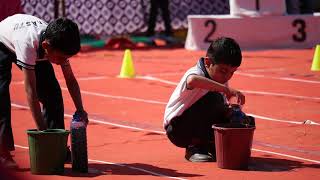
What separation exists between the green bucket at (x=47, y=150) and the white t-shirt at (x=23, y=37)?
535 millimetres

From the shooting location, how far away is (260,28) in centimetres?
1845

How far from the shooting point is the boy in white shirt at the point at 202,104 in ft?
22.3

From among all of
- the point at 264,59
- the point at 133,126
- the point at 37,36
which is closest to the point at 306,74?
the point at 264,59

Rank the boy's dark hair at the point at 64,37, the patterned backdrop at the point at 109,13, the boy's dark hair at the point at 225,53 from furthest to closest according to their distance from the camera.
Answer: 1. the patterned backdrop at the point at 109,13
2. the boy's dark hair at the point at 225,53
3. the boy's dark hair at the point at 64,37

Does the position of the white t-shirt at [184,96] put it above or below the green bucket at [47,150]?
above

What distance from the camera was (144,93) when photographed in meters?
12.2

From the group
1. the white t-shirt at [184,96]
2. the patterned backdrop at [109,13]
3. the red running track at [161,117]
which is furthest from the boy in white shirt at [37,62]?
the patterned backdrop at [109,13]

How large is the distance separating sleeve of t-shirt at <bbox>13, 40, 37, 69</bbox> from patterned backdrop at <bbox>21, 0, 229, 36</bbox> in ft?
45.7

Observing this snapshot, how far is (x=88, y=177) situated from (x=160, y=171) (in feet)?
2.07

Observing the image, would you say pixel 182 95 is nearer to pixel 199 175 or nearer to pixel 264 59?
A: pixel 199 175

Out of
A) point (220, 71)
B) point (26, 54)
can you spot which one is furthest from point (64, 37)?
point (220, 71)

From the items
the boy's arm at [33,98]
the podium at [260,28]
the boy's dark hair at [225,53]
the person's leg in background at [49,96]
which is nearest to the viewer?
the boy's arm at [33,98]

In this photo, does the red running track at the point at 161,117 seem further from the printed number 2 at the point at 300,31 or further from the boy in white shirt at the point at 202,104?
the printed number 2 at the point at 300,31

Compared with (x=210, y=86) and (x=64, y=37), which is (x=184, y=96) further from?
(x=64, y=37)
